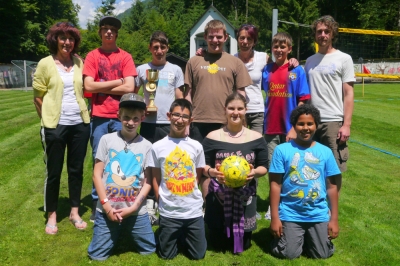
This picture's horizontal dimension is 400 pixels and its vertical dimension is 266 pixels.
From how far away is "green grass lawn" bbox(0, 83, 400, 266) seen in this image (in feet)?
13.1

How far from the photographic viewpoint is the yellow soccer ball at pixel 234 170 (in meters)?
3.81

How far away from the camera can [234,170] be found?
380 centimetres

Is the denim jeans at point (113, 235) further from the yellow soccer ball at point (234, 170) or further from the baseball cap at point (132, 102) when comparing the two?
the baseball cap at point (132, 102)

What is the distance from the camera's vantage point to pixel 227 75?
4609mm

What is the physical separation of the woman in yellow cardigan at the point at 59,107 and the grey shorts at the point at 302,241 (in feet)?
7.45

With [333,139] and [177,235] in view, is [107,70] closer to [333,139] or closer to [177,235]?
[177,235]

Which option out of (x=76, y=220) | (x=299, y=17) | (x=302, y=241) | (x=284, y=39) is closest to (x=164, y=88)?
(x=284, y=39)

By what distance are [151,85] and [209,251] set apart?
200 centimetres

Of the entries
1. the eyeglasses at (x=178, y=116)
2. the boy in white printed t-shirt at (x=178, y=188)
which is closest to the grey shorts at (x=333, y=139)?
the boy in white printed t-shirt at (x=178, y=188)

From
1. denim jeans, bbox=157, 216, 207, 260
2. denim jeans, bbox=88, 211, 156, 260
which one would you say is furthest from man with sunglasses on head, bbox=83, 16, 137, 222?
denim jeans, bbox=157, 216, 207, 260

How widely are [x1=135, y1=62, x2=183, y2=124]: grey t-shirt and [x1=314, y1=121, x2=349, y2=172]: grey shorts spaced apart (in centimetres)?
173

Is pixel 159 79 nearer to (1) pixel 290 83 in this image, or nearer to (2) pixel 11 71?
(1) pixel 290 83

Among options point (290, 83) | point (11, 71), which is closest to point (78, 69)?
point (290, 83)

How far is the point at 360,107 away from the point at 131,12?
2451 inches
